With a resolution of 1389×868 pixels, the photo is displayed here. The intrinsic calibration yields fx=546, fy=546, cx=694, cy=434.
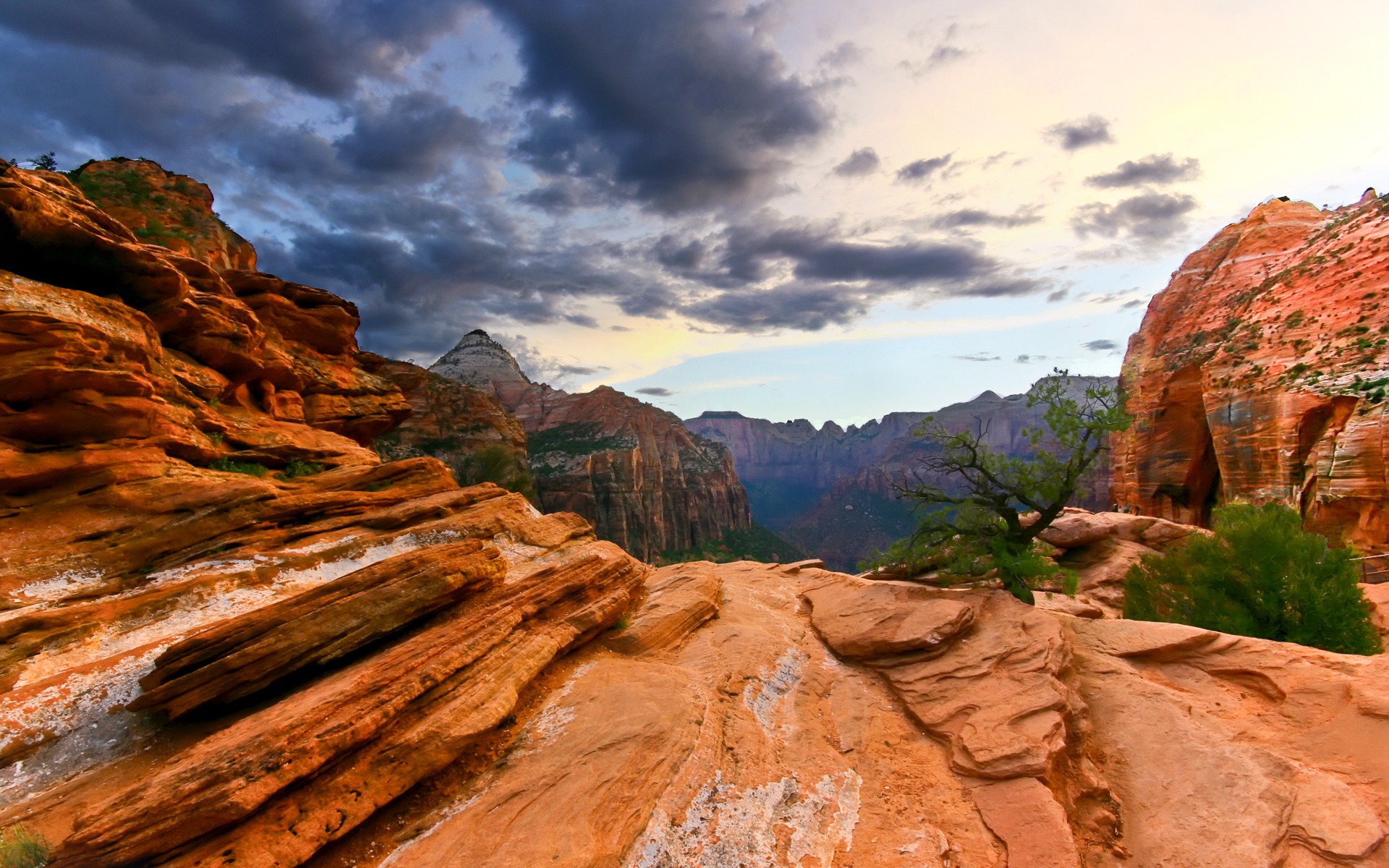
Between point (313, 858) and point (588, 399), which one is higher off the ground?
point (588, 399)

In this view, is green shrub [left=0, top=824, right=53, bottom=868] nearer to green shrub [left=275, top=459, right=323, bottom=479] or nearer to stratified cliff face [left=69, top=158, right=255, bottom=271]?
green shrub [left=275, top=459, right=323, bottom=479]

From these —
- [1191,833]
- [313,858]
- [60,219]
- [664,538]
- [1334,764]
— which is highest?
[60,219]

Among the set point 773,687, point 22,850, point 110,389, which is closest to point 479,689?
point 22,850

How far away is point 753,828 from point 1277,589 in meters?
19.6

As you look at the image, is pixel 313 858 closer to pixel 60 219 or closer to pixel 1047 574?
pixel 60 219

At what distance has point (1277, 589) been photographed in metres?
17.0

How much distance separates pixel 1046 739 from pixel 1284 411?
164 ft

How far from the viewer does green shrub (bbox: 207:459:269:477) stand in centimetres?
1487

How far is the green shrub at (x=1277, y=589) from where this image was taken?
625 inches

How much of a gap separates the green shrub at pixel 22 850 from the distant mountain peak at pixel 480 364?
12058 cm

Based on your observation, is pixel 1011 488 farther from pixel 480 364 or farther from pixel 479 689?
pixel 480 364

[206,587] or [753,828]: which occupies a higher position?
[206,587]

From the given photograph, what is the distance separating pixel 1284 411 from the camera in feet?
134

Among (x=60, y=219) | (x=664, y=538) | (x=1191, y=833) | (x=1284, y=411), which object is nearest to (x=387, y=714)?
(x=1191, y=833)
